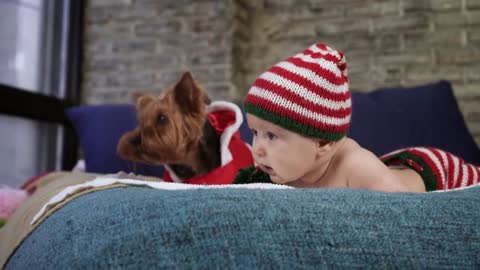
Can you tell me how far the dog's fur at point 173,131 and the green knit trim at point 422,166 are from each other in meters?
0.54

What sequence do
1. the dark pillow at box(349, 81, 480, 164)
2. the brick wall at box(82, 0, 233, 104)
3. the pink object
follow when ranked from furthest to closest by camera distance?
1. the brick wall at box(82, 0, 233, 104)
2. the dark pillow at box(349, 81, 480, 164)
3. the pink object

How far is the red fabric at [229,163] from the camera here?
4.24 feet

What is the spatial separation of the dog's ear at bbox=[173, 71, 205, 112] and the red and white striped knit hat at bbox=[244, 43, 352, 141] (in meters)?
0.49

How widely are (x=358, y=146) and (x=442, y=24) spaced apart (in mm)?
1881

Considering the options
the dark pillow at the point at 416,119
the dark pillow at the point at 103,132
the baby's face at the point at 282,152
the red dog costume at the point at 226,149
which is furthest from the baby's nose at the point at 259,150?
the dark pillow at the point at 103,132

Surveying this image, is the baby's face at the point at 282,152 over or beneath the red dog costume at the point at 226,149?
over

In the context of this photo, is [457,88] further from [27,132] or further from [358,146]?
[27,132]

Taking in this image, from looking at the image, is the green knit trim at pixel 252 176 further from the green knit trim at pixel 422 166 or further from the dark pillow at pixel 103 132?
the dark pillow at pixel 103 132

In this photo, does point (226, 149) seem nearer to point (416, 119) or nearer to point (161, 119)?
point (161, 119)

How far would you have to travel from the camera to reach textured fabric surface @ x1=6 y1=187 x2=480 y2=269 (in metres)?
0.49

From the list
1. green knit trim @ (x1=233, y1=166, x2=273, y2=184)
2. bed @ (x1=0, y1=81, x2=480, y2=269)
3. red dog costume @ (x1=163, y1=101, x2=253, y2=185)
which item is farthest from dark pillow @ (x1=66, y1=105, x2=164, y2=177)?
bed @ (x1=0, y1=81, x2=480, y2=269)

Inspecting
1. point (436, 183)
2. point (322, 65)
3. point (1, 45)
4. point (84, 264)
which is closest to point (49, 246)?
point (84, 264)

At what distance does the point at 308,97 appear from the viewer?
0.77m

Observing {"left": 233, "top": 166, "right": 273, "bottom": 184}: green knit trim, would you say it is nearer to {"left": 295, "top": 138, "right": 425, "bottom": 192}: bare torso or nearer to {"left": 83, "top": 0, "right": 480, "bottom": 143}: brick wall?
{"left": 295, "top": 138, "right": 425, "bottom": 192}: bare torso
